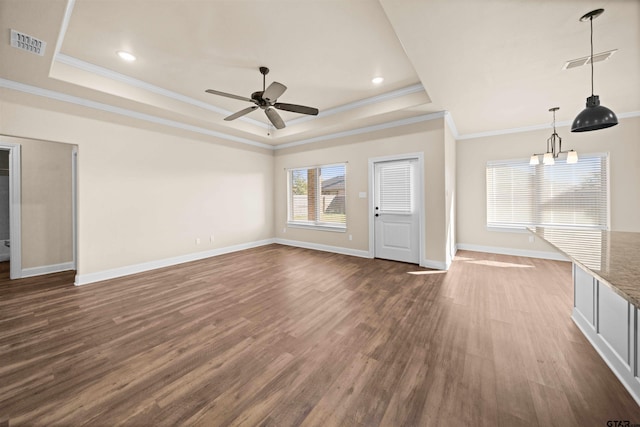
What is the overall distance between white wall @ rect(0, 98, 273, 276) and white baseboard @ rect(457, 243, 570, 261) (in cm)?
548

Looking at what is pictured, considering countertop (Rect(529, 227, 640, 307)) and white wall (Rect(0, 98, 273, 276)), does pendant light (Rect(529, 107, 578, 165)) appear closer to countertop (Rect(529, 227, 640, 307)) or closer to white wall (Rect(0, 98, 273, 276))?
countertop (Rect(529, 227, 640, 307))

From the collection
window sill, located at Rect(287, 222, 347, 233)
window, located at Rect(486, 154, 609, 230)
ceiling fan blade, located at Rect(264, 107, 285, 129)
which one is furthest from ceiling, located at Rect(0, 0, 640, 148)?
window sill, located at Rect(287, 222, 347, 233)

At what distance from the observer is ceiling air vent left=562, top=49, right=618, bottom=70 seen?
8.30 feet

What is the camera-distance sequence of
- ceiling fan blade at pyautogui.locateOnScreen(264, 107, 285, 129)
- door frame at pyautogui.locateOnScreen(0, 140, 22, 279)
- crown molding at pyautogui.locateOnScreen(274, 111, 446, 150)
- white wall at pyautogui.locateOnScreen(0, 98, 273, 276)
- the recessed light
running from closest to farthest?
the recessed light → ceiling fan blade at pyautogui.locateOnScreen(264, 107, 285, 129) → white wall at pyautogui.locateOnScreen(0, 98, 273, 276) → door frame at pyautogui.locateOnScreen(0, 140, 22, 279) → crown molding at pyautogui.locateOnScreen(274, 111, 446, 150)

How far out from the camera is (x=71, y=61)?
125 inches

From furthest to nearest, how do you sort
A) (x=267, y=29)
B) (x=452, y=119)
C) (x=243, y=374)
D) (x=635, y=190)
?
(x=452, y=119) → (x=635, y=190) → (x=267, y=29) → (x=243, y=374)

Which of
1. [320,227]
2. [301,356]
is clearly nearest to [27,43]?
[301,356]

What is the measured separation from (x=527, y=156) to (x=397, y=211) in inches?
121

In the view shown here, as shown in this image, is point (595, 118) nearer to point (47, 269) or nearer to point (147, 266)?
point (147, 266)

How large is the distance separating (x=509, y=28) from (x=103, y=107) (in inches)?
215

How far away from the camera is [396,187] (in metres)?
4.92

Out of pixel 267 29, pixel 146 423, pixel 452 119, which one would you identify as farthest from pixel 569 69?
pixel 146 423

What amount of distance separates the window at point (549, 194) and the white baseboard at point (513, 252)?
53 centimetres

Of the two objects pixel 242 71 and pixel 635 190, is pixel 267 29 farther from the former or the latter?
pixel 635 190
